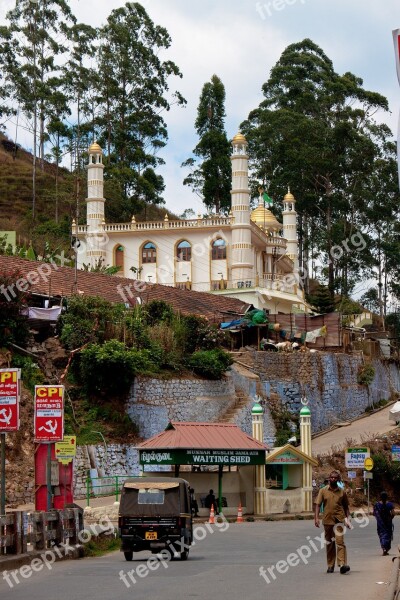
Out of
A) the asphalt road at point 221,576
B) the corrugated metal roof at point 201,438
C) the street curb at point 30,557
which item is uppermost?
the corrugated metal roof at point 201,438

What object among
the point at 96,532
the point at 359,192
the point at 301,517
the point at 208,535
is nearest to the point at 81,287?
the point at 301,517

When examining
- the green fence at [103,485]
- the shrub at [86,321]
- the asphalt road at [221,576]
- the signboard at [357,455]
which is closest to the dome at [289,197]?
Answer: the shrub at [86,321]

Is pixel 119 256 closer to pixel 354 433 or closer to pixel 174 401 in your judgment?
pixel 354 433

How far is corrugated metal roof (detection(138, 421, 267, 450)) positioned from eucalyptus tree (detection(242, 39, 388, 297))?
1600 inches

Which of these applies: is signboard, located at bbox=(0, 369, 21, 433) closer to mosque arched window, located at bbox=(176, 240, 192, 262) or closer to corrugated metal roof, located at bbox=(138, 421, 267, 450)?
corrugated metal roof, located at bbox=(138, 421, 267, 450)

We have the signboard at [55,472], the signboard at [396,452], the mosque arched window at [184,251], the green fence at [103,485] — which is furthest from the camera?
the mosque arched window at [184,251]

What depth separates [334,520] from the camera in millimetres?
18031

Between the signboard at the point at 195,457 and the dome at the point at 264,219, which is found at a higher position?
the dome at the point at 264,219

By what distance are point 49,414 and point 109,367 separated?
18.7 m

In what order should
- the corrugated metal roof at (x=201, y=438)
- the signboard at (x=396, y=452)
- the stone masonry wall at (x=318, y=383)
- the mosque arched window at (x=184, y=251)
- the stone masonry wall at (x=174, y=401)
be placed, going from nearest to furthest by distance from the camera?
the corrugated metal roof at (x=201, y=438) < the signboard at (x=396, y=452) < the stone masonry wall at (x=174, y=401) < the stone masonry wall at (x=318, y=383) < the mosque arched window at (x=184, y=251)

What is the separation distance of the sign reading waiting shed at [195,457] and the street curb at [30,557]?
11432 mm

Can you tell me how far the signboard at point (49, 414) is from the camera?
21.7 m

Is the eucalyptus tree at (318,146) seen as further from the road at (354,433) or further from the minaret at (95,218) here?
the road at (354,433)

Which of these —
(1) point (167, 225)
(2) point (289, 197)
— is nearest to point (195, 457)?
(1) point (167, 225)
